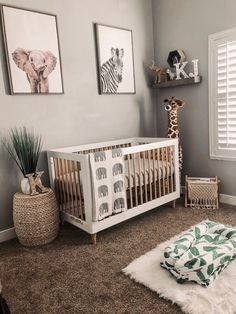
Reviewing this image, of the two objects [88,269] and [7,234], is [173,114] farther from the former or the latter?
[7,234]

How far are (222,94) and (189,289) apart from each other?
2.03 m

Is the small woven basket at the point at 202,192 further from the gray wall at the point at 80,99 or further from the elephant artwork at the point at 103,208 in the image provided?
the elephant artwork at the point at 103,208

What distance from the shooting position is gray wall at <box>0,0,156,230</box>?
2312 mm

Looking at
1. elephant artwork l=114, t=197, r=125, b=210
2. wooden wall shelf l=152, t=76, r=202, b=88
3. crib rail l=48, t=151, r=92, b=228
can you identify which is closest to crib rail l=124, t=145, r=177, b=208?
elephant artwork l=114, t=197, r=125, b=210

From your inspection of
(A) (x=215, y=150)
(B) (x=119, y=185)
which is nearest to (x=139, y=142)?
(A) (x=215, y=150)

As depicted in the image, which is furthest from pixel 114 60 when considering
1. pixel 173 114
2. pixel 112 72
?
pixel 173 114

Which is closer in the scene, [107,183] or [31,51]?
[107,183]

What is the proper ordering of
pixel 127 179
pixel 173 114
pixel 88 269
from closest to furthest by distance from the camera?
pixel 88 269 < pixel 127 179 < pixel 173 114

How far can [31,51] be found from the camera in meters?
2.33

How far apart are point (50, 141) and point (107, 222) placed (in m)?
0.98

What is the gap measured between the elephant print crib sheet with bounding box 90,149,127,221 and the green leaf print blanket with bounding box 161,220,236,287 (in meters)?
0.63

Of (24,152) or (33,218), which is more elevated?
(24,152)

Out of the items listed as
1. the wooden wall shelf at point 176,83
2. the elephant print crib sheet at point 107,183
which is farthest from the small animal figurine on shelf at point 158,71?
the elephant print crib sheet at point 107,183

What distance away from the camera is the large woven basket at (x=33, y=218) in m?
2.08
